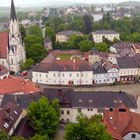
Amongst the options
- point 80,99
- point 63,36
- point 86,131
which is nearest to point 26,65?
point 80,99

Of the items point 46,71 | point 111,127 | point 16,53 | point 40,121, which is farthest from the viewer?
point 16,53

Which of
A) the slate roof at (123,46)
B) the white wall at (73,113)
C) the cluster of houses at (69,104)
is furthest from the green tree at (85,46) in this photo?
the white wall at (73,113)

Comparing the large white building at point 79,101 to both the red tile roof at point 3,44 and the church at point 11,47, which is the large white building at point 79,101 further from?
the red tile roof at point 3,44

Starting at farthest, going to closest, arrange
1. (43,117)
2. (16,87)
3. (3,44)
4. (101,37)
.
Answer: (101,37) → (3,44) → (16,87) → (43,117)

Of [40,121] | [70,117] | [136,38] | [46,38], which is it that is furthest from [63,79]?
A: [136,38]

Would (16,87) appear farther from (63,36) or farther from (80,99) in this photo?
(63,36)

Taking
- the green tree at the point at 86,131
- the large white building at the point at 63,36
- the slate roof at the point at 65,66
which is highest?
the green tree at the point at 86,131

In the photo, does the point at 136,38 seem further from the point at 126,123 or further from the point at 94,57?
the point at 126,123
